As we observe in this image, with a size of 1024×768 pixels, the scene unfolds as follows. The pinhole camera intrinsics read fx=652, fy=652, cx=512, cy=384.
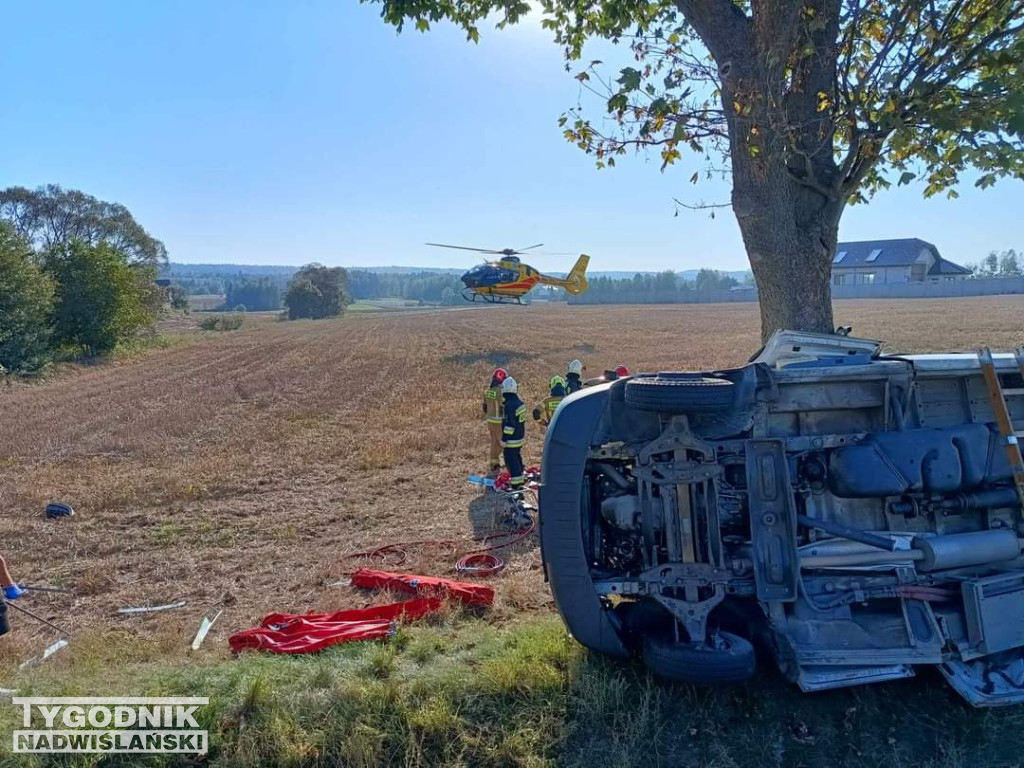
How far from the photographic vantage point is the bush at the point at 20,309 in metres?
25.9

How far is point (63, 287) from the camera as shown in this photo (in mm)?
32688

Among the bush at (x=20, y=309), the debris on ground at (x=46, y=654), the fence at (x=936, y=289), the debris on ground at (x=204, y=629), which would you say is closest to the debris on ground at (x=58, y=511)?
the debris on ground at (x=46, y=654)

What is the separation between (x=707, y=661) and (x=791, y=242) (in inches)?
139

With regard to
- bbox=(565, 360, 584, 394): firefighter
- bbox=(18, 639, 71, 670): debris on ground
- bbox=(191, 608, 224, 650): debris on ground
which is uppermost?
bbox=(565, 360, 584, 394): firefighter

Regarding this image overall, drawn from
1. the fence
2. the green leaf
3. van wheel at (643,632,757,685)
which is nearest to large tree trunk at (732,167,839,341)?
the green leaf

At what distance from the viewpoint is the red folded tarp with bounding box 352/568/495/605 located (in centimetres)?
502

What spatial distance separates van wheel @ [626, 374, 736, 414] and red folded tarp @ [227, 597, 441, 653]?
7.78 feet

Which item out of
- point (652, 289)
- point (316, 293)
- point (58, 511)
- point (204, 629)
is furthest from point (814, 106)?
point (652, 289)

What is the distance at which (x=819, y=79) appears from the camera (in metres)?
5.15

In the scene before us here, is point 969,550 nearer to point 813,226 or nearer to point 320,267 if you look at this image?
point 813,226

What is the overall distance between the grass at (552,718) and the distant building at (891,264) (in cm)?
7089

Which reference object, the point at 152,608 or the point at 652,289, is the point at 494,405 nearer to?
the point at 152,608

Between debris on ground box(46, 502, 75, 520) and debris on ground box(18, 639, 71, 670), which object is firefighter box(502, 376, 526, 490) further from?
debris on ground box(46, 502, 75, 520)

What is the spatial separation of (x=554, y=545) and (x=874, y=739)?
179cm
